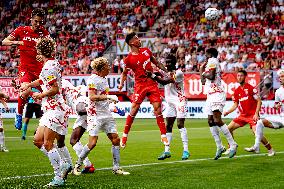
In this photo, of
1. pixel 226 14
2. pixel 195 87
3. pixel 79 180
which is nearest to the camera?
pixel 79 180

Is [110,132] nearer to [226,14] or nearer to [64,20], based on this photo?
[226,14]

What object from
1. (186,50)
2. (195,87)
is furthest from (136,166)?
(186,50)

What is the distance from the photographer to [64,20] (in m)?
48.2

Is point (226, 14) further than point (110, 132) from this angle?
Yes

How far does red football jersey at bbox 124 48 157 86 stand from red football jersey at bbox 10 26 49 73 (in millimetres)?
2039

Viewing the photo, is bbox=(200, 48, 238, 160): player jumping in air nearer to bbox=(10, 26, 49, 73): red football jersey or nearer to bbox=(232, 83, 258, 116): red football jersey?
bbox=(232, 83, 258, 116): red football jersey

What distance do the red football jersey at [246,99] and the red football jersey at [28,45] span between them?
500 centimetres

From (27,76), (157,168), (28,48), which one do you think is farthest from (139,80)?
(157,168)

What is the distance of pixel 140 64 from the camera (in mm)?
15312

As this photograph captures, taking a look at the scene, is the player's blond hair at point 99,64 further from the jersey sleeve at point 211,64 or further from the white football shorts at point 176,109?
the white football shorts at point 176,109

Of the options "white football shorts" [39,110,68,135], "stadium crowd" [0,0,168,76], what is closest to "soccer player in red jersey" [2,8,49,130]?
"white football shorts" [39,110,68,135]

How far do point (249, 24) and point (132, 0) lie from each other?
1125 centimetres

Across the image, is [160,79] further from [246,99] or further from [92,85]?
[92,85]

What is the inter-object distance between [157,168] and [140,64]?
9.63 ft
